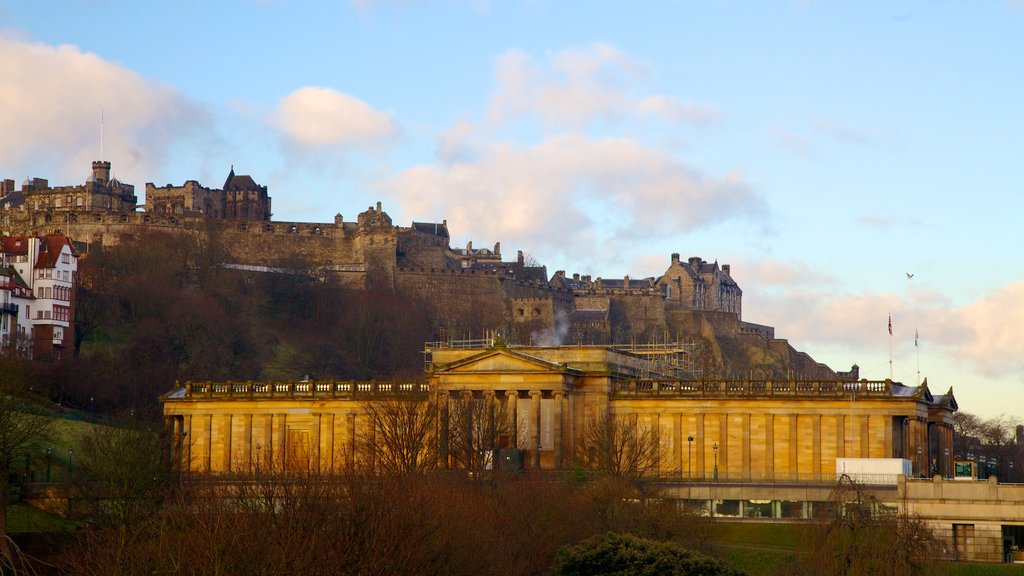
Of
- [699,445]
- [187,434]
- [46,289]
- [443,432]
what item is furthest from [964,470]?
[46,289]

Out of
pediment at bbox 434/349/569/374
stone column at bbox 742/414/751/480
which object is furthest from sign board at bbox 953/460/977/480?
pediment at bbox 434/349/569/374

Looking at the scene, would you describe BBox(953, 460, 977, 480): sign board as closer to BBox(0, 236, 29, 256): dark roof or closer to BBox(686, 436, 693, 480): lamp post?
BBox(686, 436, 693, 480): lamp post

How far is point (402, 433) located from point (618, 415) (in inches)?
718

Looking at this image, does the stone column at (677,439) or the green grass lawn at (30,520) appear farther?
the stone column at (677,439)

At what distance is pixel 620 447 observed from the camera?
10975 cm

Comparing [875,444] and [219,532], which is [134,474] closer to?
[219,532]

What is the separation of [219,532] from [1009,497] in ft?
176

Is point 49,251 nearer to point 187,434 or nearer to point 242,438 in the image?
point 187,434

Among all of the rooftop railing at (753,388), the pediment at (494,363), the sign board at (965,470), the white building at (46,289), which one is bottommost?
the sign board at (965,470)

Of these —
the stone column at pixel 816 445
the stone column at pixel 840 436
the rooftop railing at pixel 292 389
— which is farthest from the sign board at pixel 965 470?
the rooftop railing at pixel 292 389

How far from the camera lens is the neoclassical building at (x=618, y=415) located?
121 m

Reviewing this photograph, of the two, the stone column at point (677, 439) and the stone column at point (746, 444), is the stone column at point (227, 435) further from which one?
the stone column at point (746, 444)

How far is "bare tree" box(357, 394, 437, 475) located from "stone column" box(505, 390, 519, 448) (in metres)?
5.06

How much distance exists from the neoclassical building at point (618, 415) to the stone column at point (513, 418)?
0.09 meters
